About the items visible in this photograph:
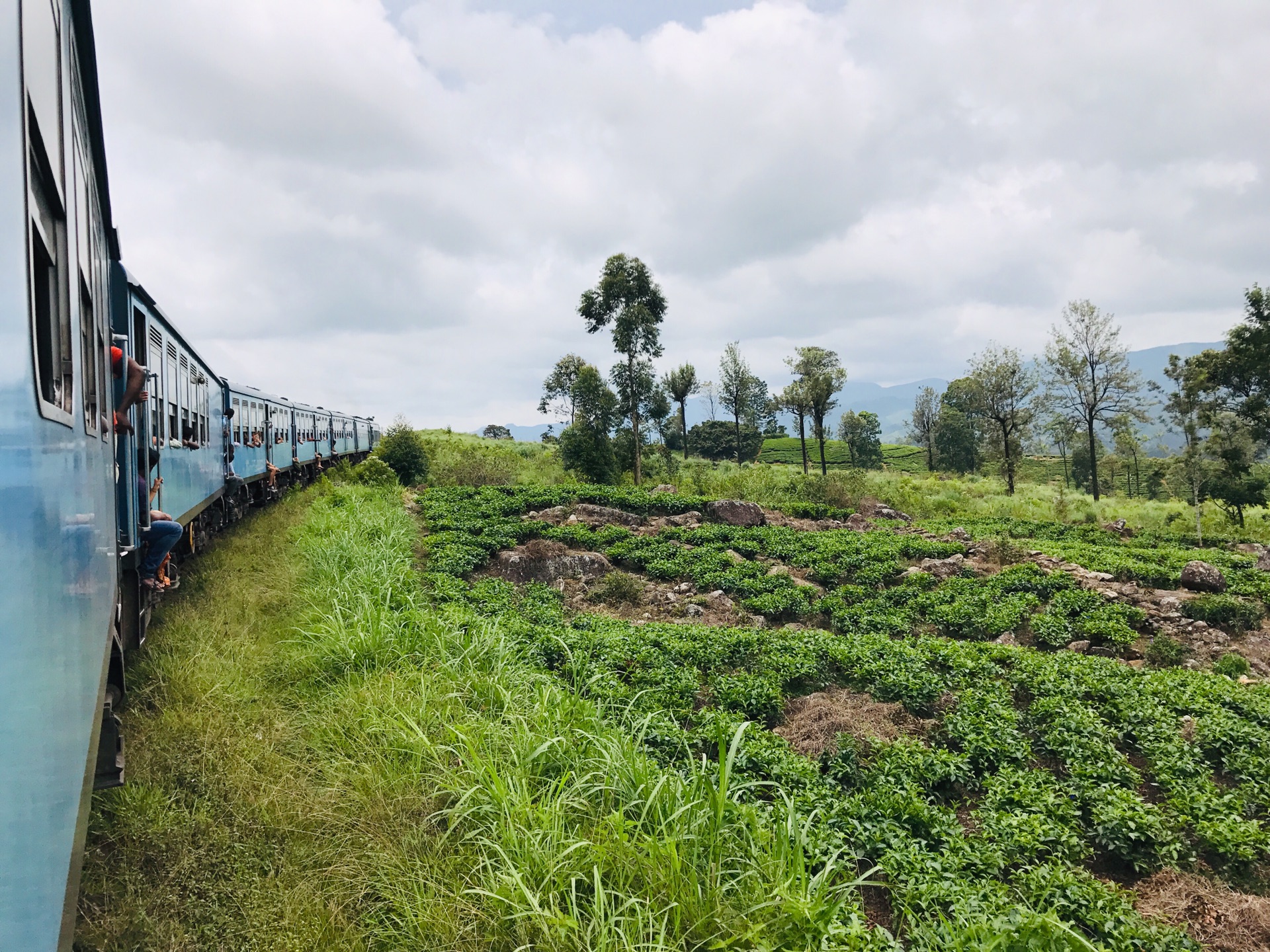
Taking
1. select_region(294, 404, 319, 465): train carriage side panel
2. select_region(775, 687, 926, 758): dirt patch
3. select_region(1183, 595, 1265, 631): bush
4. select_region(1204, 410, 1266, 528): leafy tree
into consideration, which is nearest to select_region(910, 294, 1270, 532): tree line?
select_region(1204, 410, 1266, 528): leafy tree

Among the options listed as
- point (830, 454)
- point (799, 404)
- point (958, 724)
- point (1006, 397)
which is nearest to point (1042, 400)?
point (1006, 397)

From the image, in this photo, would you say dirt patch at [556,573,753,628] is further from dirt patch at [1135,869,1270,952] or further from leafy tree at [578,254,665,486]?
leafy tree at [578,254,665,486]

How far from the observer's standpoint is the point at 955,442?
189 ft

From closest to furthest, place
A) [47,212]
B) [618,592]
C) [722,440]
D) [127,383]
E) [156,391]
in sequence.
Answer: [47,212] → [127,383] → [156,391] → [618,592] → [722,440]

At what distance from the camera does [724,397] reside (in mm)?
42781

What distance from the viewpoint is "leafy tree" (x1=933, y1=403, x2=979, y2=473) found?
5697 centimetres

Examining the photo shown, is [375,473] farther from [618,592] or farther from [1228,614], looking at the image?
[1228,614]

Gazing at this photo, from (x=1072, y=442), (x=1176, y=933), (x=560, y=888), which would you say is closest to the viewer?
(x=560, y=888)

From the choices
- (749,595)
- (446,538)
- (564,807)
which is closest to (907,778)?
(564,807)

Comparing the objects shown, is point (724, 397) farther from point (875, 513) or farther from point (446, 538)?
point (446, 538)

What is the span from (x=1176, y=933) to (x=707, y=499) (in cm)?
1558

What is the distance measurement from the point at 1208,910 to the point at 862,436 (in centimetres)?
5665

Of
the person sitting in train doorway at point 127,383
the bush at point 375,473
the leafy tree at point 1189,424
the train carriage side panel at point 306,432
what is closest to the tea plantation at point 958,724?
the person sitting in train doorway at point 127,383

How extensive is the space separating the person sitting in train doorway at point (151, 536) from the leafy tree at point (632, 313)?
21.3 m
